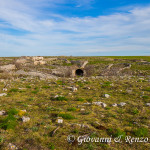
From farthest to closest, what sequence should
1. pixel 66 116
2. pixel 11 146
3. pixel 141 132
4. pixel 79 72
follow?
pixel 79 72 < pixel 66 116 < pixel 141 132 < pixel 11 146

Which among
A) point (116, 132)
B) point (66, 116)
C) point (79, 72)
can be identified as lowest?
point (116, 132)

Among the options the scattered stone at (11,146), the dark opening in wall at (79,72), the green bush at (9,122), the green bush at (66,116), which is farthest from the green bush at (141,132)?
the dark opening in wall at (79,72)

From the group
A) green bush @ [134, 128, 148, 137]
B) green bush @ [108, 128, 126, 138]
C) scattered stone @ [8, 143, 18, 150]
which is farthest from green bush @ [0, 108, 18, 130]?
green bush @ [134, 128, 148, 137]

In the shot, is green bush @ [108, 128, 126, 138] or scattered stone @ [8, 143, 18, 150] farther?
green bush @ [108, 128, 126, 138]

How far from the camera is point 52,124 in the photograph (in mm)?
6777

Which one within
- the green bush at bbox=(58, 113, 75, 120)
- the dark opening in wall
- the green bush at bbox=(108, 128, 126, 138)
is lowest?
the green bush at bbox=(108, 128, 126, 138)

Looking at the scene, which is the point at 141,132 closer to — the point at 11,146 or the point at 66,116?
the point at 66,116

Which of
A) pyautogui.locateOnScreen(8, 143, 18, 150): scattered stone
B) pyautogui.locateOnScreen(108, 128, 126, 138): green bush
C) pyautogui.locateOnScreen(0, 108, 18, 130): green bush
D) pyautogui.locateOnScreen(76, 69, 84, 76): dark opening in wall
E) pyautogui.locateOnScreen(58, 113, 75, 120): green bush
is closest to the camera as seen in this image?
pyautogui.locateOnScreen(8, 143, 18, 150): scattered stone

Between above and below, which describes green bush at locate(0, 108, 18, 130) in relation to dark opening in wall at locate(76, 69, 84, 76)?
below

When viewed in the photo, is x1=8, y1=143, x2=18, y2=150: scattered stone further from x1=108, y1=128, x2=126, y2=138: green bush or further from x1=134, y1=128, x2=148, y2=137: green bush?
x1=134, y1=128, x2=148, y2=137: green bush

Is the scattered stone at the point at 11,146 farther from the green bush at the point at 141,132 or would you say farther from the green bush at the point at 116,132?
the green bush at the point at 141,132

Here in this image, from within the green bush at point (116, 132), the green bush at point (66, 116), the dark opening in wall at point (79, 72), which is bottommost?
the green bush at point (116, 132)

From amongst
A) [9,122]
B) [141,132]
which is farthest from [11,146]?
[141,132]

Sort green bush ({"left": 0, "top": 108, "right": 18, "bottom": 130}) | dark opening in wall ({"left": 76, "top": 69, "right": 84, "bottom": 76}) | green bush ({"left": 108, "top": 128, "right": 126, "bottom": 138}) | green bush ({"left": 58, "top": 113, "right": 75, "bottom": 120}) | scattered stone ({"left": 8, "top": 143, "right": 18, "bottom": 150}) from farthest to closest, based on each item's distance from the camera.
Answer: dark opening in wall ({"left": 76, "top": 69, "right": 84, "bottom": 76}) < green bush ({"left": 58, "top": 113, "right": 75, "bottom": 120}) < green bush ({"left": 0, "top": 108, "right": 18, "bottom": 130}) < green bush ({"left": 108, "top": 128, "right": 126, "bottom": 138}) < scattered stone ({"left": 8, "top": 143, "right": 18, "bottom": 150})
